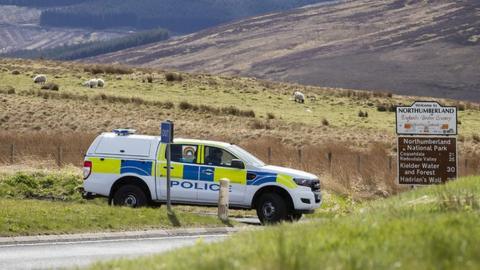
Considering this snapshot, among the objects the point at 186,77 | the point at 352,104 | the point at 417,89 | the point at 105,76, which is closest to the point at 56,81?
the point at 105,76

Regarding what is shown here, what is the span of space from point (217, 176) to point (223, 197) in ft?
4.20

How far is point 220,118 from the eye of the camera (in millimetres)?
59125

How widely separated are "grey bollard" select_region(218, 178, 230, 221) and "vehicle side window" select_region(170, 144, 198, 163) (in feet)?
5.49

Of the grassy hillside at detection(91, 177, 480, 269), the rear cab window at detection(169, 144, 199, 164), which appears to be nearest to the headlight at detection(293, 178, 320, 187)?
the rear cab window at detection(169, 144, 199, 164)

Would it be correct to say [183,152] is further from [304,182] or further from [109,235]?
[109,235]

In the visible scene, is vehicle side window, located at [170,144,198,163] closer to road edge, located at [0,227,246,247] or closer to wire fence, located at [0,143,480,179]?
road edge, located at [0,227,246,247]

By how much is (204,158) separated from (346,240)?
13.9 metres

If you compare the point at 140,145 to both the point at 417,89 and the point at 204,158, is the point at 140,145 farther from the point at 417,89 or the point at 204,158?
the point at 417,89

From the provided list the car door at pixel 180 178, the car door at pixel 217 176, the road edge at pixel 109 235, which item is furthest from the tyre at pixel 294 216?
the car door at pixel 180 178

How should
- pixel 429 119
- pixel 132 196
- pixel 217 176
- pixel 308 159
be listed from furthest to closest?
pixel 308 159 < pixel 429 119 < pixel 132 196 < pixel 217 176

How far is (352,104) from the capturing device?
7619 centimetres

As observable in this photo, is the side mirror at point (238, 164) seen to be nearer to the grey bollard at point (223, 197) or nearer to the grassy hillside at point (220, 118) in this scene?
the grey bollard at point (223, 197)

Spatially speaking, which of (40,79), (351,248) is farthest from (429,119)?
(40,79)

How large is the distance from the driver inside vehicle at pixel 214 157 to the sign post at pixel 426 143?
443 centimetres
